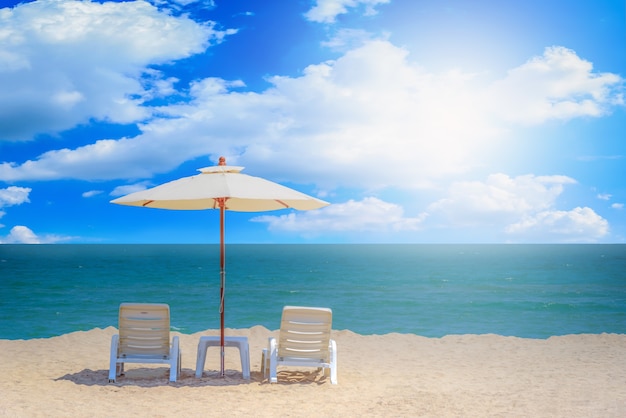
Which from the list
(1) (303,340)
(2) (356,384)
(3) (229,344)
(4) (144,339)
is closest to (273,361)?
(1) (303,340)

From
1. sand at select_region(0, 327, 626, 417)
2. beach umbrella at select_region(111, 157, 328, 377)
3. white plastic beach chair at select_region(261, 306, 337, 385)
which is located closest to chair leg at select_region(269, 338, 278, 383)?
white plastic beach chair at select_region(261, 306, 337, 385)

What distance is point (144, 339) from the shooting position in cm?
711

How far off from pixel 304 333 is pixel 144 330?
1868mm

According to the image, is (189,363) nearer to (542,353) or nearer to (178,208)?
(178,208)

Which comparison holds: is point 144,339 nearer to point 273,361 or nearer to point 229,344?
point 229,344

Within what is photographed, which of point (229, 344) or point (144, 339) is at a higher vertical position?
point (144, 339)

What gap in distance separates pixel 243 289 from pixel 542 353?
1189 inches

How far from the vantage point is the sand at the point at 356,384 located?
6000mm

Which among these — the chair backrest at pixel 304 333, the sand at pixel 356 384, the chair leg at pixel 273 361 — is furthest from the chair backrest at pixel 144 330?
the chair backrest at pixel 304 333

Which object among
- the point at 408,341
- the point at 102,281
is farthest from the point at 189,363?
the point at 102,281

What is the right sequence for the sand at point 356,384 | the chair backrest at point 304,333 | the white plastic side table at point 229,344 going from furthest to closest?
the white plastic side table at point 229,344, the chair backrest at point 304,333, the sand at point 356,384

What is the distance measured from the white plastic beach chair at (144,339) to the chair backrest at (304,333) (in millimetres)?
1308

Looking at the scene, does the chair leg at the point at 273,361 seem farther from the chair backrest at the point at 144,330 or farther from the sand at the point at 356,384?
the chair backrest at the point at 144,330

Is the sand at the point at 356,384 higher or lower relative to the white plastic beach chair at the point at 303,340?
lower
